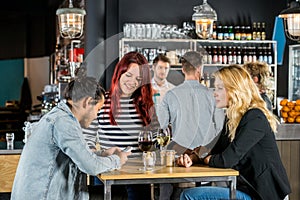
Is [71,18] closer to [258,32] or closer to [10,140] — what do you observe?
[10,140]

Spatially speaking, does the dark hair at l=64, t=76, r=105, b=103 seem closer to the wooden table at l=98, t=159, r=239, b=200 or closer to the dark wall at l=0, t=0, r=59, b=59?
the wooden table at l=98, t=159, r=239, b=200

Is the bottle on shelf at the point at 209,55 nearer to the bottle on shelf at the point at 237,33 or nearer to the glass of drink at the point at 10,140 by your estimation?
the bottle on shelf at the point at 237,33

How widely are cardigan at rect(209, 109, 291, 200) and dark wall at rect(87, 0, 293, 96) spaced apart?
4.91 metres

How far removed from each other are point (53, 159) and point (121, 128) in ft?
2.97

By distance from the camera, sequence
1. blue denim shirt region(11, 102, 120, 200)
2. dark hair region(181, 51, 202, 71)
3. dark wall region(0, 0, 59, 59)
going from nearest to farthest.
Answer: blue denim shirt region(11, 102, 120, 200) → dark hair region(181, 51, 202, 71) → dark wall region(0, 0, 59, 59)

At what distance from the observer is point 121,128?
4434 mm

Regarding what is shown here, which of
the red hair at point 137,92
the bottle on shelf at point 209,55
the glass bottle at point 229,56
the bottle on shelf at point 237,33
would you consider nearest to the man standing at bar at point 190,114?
the red hair at point 137,92

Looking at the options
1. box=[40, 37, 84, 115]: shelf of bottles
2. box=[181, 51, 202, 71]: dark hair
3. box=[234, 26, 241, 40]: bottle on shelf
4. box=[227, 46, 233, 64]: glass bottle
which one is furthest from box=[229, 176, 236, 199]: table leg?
box=[234, 26, 241, 40]: bottle on shelf

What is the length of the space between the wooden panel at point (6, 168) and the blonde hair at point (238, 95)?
2.06 meters

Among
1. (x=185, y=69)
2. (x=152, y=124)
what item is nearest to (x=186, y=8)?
(x=185, y=69)

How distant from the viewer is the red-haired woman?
4430mm

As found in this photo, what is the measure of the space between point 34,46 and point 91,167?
13193 millimetres

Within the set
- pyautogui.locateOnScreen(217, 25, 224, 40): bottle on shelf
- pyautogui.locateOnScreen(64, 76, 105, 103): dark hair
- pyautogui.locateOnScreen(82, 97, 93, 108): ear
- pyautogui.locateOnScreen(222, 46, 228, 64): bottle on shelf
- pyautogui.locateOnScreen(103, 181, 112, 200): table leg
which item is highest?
pyautogui.locateOnScreen(217, 25, 224, 40): bottle on shelf

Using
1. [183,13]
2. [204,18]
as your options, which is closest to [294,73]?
[183,13]
